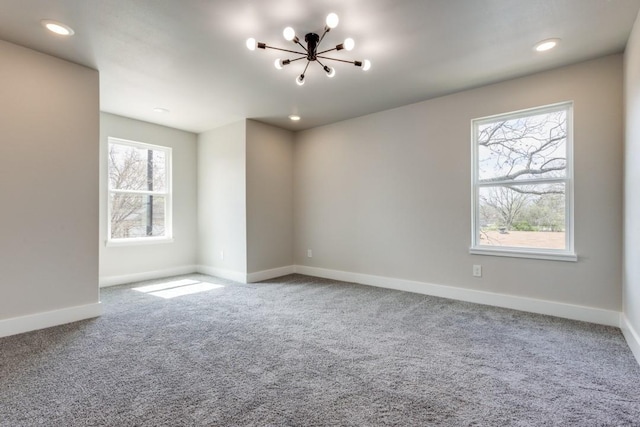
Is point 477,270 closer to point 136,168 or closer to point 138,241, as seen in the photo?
point 138,241

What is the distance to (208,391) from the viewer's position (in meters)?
1.88

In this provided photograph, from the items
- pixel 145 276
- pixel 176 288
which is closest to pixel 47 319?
pixel 176 288

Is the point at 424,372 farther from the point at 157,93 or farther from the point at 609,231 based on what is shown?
the point at 157,93

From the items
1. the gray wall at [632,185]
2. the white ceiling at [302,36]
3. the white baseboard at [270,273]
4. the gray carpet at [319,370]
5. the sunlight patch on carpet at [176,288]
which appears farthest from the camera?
the white baseboard at [270,273]

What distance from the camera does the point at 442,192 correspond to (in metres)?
3.97

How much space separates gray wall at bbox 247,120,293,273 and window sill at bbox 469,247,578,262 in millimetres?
2954

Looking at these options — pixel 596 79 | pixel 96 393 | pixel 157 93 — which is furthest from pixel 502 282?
pixel 157 93

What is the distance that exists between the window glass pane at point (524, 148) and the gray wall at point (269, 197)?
9.94 ft

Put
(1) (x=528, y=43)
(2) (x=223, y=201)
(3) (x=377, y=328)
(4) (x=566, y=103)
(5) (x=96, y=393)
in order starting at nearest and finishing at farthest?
1. (5) (x=96, y=393)
2. (1) (x=528, y=43)
3. (3) (x=377, y=328)
4. (4) (x=566, y=103)
5. (2) (x=223, y=201)

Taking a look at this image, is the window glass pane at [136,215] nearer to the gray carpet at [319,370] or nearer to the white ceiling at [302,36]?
the white ceiling at [302,36]

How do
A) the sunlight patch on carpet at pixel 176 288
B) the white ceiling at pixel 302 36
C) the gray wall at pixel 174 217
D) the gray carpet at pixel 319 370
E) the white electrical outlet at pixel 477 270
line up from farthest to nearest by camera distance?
the gray wall at pixel 174 217 → the sunlight patch on carpet at pixel 176 288 → the white electrical outlet at pixel 477 270 → the white ceiling at pixel 302 36 → the gray carpet at pixel 319 370

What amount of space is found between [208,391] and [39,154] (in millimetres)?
2672

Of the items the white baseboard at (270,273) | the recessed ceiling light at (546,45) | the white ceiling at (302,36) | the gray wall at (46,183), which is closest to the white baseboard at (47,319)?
the gray wall at (46,183)

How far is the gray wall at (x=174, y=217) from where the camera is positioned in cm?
454
